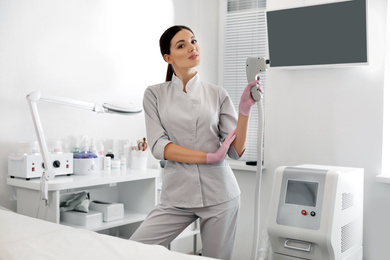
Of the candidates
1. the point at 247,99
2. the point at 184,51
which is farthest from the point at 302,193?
the point at 184,51

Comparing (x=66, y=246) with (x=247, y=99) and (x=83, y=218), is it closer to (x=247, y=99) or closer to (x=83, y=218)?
(x=247, y=99)

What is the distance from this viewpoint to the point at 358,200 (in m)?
2.34

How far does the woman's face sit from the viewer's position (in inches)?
70.9

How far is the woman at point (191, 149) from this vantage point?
1740 millimetres

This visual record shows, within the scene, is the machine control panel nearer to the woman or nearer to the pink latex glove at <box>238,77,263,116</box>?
the woman

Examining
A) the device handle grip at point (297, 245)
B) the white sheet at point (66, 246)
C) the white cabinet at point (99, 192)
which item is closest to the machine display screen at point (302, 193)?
the device handle grip at point (297, 245)

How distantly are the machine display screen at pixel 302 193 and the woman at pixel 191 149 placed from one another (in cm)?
49

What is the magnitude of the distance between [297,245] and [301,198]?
0.23 meters

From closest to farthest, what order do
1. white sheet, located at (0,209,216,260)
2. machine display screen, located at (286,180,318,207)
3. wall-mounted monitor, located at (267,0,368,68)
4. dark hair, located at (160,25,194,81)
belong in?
1. white sheet, located at (0,209,216,260)
2. dark hair, located at (160,25,194,81)
3. machine display screen, located at (286,180,318,207)
4. wall-mounted monitor, located at (267,0,368,68)

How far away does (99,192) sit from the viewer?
2695 mm

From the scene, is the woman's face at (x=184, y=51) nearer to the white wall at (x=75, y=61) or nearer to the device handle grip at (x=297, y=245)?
the white wall at (x=75, y=61)

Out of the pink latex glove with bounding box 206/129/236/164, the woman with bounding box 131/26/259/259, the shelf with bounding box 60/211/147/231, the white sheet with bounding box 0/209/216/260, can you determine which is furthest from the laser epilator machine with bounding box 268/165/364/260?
the white sheet with bounding box 0/209/216/260

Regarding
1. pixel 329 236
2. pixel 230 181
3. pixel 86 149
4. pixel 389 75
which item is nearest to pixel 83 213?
pixel 86 149

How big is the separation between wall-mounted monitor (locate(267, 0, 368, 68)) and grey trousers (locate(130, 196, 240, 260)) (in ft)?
4.56
